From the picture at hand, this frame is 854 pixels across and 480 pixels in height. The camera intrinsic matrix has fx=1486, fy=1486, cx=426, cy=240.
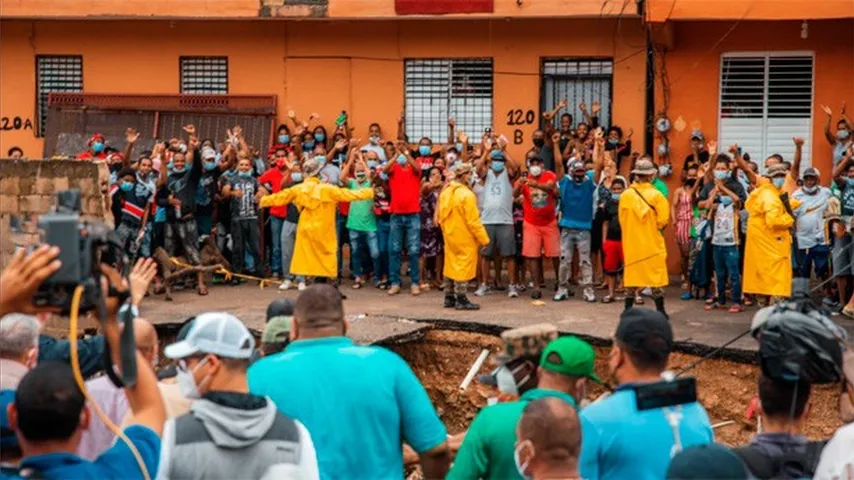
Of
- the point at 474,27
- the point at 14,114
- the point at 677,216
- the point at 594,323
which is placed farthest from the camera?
the point at 14,114

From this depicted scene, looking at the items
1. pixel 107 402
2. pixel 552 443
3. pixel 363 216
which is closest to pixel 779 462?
pixel 552 443

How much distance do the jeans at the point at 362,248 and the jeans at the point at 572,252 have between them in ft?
7.96

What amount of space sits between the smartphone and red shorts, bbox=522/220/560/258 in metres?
12.2

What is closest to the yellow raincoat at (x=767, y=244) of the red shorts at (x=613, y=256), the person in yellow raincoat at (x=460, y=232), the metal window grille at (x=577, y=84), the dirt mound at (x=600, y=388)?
the dirt mound at (x=600, y=388)

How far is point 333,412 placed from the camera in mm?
6320

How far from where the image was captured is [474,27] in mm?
21922

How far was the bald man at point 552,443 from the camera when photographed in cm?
530

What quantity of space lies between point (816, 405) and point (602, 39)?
25.1ft

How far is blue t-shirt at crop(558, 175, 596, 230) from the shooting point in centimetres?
1778

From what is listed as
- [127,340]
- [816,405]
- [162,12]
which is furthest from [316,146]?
[127,340]

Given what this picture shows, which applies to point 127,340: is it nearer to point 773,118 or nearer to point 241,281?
point 241,281

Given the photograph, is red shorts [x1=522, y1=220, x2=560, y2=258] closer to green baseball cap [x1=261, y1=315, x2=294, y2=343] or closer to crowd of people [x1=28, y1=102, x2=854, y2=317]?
crowd of people [x1=28, y1=102, x2=854, y2=317]

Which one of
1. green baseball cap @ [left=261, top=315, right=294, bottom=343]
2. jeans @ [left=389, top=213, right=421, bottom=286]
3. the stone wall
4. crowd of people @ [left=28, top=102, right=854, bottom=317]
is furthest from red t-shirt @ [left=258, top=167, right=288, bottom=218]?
green baseball cap @ [left=261, top=315, right=294, bottom=343]

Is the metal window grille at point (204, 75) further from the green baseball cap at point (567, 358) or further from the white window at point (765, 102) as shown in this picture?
the green baseball cap at point (567, 358)
